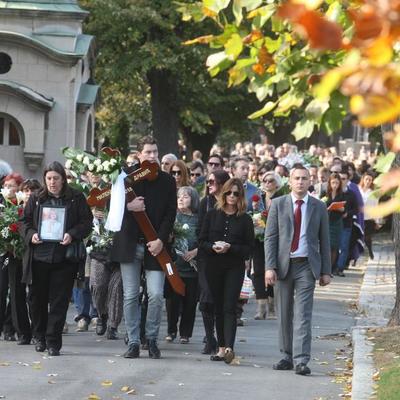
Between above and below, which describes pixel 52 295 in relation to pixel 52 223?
below

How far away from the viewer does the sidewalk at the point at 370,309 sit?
10578 mm

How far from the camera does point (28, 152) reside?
2859cm

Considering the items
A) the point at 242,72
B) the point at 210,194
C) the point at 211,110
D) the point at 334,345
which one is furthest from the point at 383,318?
the point at 211,110

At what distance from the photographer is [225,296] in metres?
12.1

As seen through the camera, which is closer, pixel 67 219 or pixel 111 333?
pixel 67 219

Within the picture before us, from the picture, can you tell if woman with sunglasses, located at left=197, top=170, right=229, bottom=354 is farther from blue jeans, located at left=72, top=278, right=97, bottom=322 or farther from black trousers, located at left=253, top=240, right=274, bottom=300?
black trousers, located at left=253, top=240, right=274, bottom=300

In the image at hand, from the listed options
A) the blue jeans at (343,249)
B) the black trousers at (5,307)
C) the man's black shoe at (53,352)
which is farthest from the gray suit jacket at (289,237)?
the blue jeans at (343,249)

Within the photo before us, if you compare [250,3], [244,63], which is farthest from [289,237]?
[250,3]

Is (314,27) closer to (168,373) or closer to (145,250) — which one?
(168,373)

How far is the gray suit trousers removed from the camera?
11.5m

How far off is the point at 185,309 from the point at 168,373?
242cm

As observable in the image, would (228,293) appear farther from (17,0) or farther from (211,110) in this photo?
(211,110)

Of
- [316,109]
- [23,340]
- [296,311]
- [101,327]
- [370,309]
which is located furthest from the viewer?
[370,309]

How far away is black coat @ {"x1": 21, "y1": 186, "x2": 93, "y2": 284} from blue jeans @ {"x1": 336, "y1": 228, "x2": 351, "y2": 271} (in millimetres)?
11884
